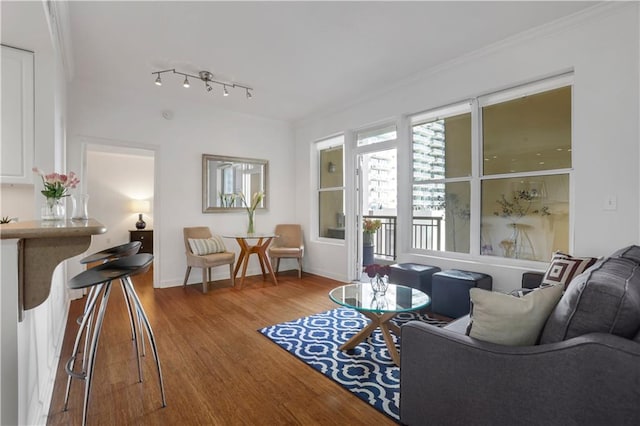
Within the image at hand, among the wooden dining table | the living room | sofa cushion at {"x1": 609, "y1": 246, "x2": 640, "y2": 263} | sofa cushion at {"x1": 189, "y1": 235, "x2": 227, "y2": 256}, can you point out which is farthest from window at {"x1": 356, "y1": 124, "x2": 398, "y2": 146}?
sofa cushion at {"x1": 609, "y1": 246, "x2": 640, "y2": 263}

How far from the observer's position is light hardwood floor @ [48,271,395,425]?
1815mm

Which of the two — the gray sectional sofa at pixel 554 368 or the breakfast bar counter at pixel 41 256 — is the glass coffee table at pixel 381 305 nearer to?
the gray sectional sofa at pixel 554 368

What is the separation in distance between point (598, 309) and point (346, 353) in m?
1.76

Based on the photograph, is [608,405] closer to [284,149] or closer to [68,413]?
[68,413]

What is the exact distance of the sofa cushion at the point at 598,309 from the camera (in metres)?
1.15

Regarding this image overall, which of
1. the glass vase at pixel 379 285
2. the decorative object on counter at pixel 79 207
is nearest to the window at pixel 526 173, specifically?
the glass vase at pixel 379 285

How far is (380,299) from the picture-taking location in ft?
8.63

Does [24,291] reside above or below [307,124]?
below

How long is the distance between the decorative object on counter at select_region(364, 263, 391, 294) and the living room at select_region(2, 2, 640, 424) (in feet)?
4.46

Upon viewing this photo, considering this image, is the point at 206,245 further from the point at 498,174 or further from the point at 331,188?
the point at 498,174

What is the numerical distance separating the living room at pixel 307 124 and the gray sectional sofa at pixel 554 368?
1.64m

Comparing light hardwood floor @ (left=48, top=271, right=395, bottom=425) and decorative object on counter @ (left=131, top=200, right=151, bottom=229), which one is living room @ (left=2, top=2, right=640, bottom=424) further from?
decorative object on counter @ (left=131, top=200, right=151, bottom=229)

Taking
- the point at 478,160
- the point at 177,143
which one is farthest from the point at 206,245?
the point at 478,160

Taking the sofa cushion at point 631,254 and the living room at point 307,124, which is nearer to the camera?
the sofa cushion at point 631,254
